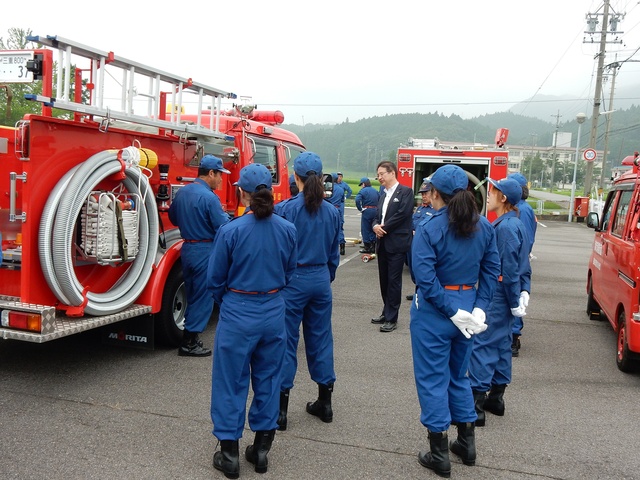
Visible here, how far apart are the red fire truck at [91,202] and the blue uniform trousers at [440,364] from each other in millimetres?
2527

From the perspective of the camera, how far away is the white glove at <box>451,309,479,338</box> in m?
3.36

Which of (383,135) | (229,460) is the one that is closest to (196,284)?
(229,460)

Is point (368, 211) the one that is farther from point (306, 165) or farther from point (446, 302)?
point (446, 302)

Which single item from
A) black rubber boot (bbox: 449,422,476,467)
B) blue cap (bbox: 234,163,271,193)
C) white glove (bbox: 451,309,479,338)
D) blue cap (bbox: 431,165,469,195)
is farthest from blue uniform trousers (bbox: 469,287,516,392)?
blue cap (bbox: 234,163,271,193)

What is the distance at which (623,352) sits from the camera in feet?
17.8

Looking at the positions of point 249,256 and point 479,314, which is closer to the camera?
point 249,256

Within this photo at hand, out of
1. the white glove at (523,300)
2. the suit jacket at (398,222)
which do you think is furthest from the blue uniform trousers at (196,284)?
the white glove at (523,300)

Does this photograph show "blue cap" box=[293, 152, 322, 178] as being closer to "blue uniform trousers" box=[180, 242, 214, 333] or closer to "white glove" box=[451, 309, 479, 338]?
"white glove" box=[451, 309, 479, 338]

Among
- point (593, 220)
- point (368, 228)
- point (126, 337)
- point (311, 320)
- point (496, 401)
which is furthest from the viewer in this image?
point (368, 228)

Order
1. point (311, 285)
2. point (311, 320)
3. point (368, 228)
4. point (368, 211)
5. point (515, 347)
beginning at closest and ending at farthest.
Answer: point (311, 285) → point (311, 320) → point (515, 347) → point (368, 211) → point (368, 228)

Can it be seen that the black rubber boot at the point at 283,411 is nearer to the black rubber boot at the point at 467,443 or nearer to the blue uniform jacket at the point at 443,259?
the black rubber boot at the point at 467,443

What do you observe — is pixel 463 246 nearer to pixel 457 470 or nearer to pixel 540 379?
pixel 457 470

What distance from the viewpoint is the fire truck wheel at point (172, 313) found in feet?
17.9

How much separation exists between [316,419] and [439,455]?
3.44 feet
